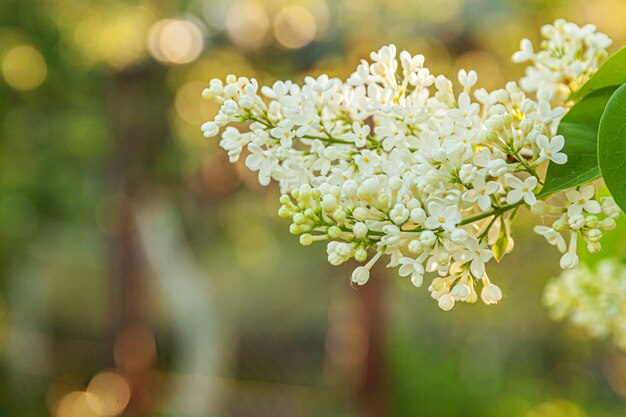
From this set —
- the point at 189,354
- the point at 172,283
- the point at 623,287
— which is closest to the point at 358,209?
the point at 623,287

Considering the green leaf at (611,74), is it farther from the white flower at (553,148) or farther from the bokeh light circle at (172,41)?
the bokeh light circle at (172,41)

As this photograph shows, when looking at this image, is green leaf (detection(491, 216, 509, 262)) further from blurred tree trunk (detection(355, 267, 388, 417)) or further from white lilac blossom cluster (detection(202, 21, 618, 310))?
blurred tree trunk (detection(355, 267, 388, 417))

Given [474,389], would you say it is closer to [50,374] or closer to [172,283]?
[172,283]

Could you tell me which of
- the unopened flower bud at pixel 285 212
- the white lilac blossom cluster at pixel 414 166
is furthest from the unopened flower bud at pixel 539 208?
the unopened flower bud at pixel 285 212

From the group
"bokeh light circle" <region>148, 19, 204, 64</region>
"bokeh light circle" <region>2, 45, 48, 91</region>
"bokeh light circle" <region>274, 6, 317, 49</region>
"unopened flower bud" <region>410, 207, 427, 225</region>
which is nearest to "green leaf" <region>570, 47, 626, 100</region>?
"unopened flower bud" <region>410, 207, 427, 225</region>

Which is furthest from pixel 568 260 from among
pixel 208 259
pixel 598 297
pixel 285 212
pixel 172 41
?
pixel 208 259
